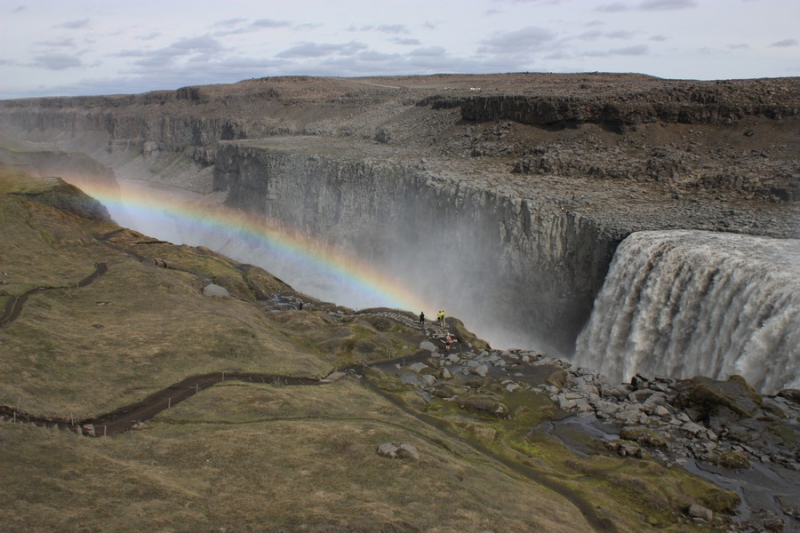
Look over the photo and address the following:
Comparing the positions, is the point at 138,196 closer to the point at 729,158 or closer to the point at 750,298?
the point at 729,158

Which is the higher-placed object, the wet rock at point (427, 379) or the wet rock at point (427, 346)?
the wet rock at point (427, 346)

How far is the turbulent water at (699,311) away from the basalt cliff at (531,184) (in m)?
4.49

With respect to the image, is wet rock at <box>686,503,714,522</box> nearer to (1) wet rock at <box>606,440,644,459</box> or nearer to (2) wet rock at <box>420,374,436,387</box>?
(1) wet rock at <box>606,440,644,459</box>

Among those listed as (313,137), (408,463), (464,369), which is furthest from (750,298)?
(313,137)

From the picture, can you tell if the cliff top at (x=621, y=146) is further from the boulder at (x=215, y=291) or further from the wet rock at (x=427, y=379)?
the boulder at (x=215, y=291)

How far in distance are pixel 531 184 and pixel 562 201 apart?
7382 mm

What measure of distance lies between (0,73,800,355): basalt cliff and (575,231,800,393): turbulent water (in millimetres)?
4485

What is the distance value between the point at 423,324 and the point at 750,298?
1171 inches

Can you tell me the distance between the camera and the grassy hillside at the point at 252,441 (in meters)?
24.6

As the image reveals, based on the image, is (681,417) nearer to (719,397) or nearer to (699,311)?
(719,397)

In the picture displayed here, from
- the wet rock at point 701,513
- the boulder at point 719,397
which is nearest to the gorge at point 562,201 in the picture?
the boulder at point 719,397

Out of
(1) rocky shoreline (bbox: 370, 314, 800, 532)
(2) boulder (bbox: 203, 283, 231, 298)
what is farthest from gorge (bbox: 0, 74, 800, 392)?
(2) boulder (bbox: 203, 283, 231, 298)

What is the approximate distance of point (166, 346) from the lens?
44.2m

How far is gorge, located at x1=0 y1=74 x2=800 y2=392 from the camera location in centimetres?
4922
